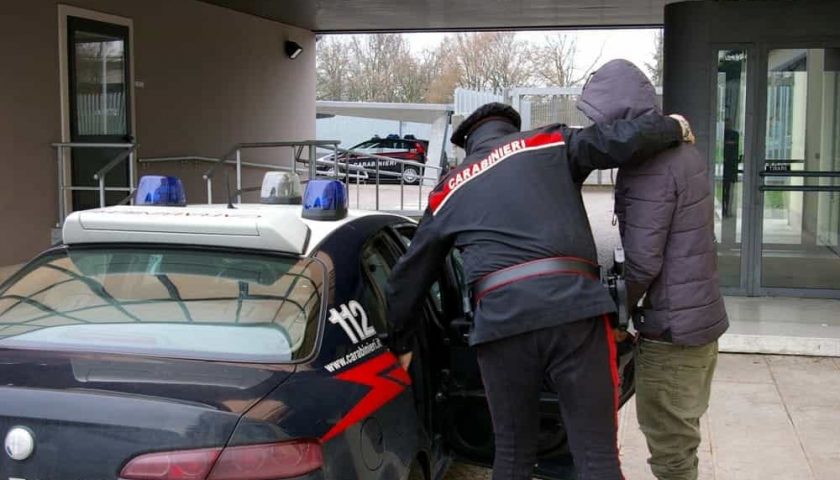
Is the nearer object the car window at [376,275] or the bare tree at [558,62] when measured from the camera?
the car window at [376,275]

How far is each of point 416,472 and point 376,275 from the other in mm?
730

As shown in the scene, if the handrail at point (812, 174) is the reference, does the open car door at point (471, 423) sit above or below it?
below

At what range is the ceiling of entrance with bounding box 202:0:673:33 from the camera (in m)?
12.0

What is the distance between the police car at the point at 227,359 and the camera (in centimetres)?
225

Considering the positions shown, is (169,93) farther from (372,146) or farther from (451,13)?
(372,146)

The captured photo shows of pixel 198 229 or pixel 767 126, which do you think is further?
pixel 767 126

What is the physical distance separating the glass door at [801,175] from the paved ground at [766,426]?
1.90m

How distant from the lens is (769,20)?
7805mm

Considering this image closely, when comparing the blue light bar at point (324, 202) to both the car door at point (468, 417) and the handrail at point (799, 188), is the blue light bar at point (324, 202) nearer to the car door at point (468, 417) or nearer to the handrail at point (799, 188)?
→ the car door at point (468, 417)

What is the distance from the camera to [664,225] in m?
3.09

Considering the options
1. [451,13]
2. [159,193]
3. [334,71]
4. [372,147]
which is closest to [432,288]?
[159,193]

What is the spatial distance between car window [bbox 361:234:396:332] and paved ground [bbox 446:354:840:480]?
1.34 metres

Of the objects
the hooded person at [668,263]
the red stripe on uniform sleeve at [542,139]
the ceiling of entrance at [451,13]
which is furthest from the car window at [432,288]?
the ceiling of entrance at [451,13]

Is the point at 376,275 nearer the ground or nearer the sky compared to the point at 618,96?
nearer the ground
